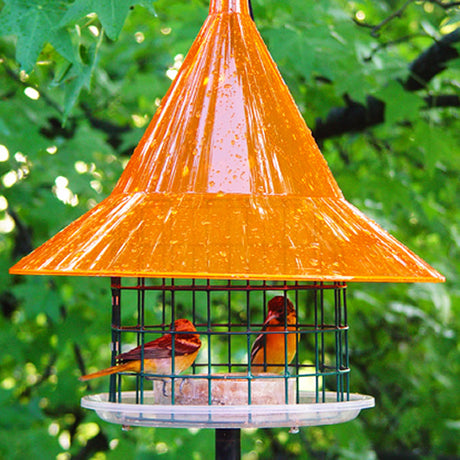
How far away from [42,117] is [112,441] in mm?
2540

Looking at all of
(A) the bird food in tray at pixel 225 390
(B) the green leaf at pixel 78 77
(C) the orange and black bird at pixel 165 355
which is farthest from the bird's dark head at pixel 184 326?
(B) the green leaf at pixel 78 77

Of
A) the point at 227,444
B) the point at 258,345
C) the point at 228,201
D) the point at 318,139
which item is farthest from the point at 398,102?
the point at 228,201

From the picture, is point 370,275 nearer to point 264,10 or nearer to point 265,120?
point 265,120

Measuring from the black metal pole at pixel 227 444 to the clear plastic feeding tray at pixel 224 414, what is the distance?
19cm

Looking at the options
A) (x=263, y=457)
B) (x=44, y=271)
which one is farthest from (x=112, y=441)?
(x=44, y=271)

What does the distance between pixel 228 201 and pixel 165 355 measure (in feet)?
Answer: 2.70

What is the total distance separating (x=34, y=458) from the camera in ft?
18.8

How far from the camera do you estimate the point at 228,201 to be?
2145 mm

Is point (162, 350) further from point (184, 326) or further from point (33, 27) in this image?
point (33, 27)

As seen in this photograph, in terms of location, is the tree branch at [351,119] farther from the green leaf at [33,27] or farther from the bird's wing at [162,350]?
the bird's wing at [162,350]

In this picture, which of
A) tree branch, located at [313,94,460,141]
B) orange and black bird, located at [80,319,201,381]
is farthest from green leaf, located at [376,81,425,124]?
orange and black bird, located at [80,319,201,381]

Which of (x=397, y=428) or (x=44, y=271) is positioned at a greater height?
(x=44, y=271)

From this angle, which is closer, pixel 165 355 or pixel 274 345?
pixel 165 355

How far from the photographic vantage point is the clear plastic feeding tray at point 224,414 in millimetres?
2291
